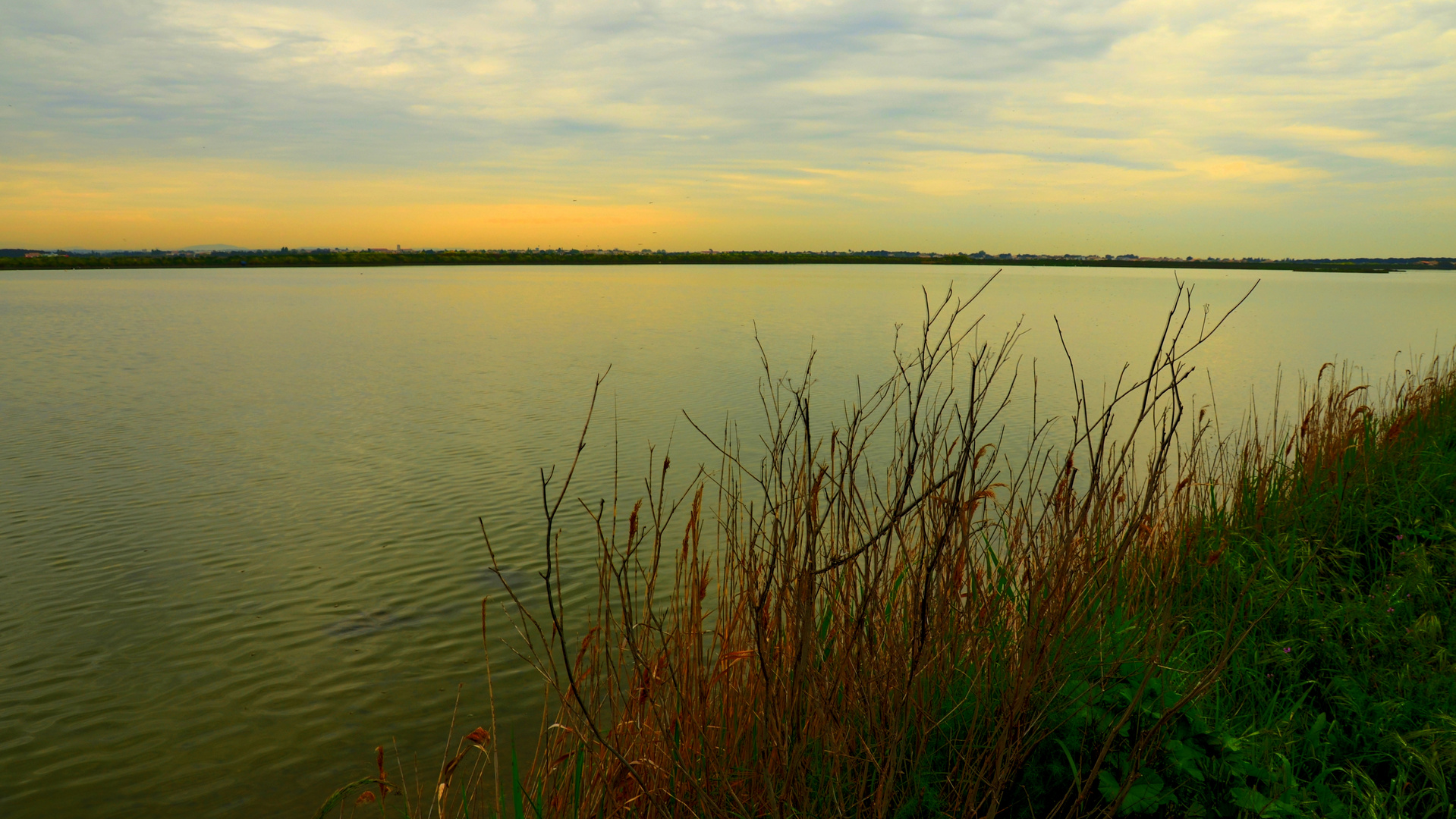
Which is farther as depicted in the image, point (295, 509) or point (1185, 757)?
point (295, 509)

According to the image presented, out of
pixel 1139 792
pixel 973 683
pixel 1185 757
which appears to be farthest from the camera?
pixel 973 683

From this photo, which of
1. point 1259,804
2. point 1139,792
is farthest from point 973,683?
point 1259,804

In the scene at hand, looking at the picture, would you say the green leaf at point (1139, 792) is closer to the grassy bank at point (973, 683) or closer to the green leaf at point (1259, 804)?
the grassy bank at point (973, 683)

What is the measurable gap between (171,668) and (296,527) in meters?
3.01

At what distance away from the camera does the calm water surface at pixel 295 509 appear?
5031 millimetres

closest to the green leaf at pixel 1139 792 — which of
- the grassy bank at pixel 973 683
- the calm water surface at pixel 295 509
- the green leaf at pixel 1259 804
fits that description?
the grassy bank at pixel 973 683

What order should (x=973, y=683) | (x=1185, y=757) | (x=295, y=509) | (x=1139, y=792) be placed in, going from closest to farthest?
(x=1139, y=792)
(x=1185, y=757)
(x=973, y=683)
(x=295, y=509)

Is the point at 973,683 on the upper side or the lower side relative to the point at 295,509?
upper

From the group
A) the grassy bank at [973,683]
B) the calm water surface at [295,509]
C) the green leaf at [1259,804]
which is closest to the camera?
the grassy bank at [973,683]

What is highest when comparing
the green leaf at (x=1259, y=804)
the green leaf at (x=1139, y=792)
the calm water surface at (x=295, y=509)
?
the green leaf at (x=1139, y=792)

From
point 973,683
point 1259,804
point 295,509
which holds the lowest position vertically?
point 295,509

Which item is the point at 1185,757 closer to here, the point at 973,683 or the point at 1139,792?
the point at 1139,792

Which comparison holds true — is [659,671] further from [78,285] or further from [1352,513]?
[78,285]

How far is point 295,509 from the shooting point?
9.32m
